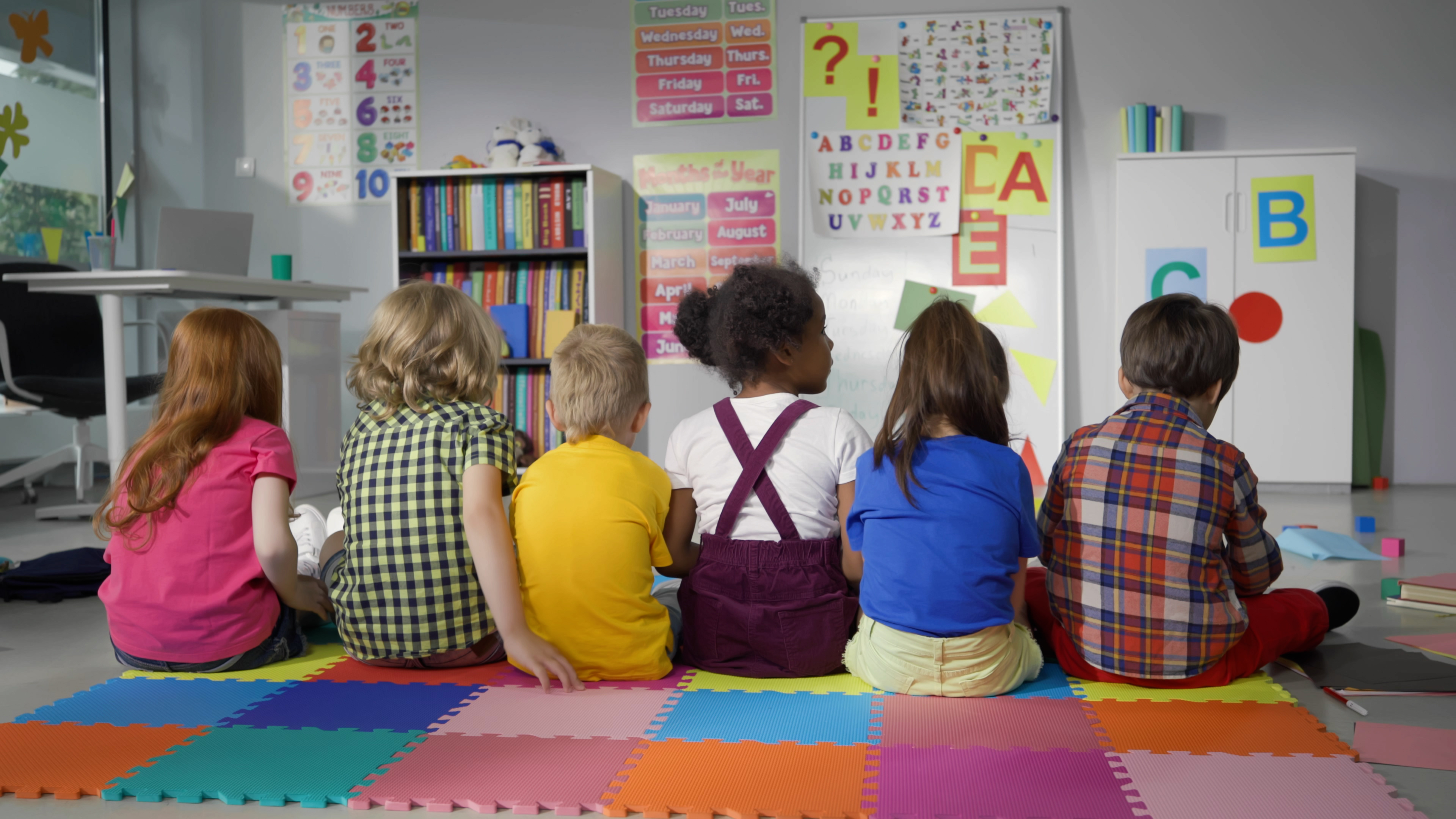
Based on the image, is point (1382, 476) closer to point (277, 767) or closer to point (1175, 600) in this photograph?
point (1175, 600)

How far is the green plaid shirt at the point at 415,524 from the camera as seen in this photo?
1792 mm

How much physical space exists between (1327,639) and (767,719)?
1.21 m

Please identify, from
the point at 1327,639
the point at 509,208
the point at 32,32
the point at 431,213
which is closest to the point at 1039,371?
the point at 509,208

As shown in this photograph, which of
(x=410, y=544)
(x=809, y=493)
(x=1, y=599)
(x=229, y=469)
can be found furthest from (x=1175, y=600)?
(x=1, y=599)

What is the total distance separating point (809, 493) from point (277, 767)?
91 cm

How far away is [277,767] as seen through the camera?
4.69 feet

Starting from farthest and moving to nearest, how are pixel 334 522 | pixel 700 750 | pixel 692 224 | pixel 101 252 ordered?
pixel 692 224 < pixel 101 252 < pixel 334 522 < pixel 700 750

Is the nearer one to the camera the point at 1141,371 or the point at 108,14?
the point at 1141,371

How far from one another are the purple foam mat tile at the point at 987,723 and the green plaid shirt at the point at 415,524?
0.75m

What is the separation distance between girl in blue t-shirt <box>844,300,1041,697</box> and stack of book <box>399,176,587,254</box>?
302 cm

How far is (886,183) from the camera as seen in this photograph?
14.9 feet

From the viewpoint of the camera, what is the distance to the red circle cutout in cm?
419

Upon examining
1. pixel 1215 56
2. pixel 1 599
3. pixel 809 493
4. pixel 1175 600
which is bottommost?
pixel 1 599

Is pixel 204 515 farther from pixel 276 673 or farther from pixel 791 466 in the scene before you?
pixel 791 466
